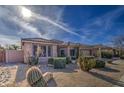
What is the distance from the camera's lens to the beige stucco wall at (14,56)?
662cm

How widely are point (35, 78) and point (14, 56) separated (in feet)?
4.07

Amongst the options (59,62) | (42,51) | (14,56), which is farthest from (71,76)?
(14,56)

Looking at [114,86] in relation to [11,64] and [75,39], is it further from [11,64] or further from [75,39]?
[11,64]

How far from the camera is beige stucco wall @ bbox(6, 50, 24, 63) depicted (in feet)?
21.7

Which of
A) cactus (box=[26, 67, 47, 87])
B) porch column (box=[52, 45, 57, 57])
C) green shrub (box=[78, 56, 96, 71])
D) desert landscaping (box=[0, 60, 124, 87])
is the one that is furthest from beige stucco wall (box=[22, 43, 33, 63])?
green shrub (box=[78, 56, 96, 71])

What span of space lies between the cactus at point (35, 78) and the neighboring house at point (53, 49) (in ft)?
2.53

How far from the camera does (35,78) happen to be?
5805mm

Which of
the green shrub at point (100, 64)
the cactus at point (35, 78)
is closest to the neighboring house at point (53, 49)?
the green shrub at point (100, 64)

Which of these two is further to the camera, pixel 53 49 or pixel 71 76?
pixel 53 49

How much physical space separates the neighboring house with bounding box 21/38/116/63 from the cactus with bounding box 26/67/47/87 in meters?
0.77

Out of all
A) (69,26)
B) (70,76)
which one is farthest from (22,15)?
(70,76)

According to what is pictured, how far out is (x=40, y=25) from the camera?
6.33 m

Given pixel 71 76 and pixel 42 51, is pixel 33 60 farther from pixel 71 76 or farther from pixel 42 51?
pixel 71 76
